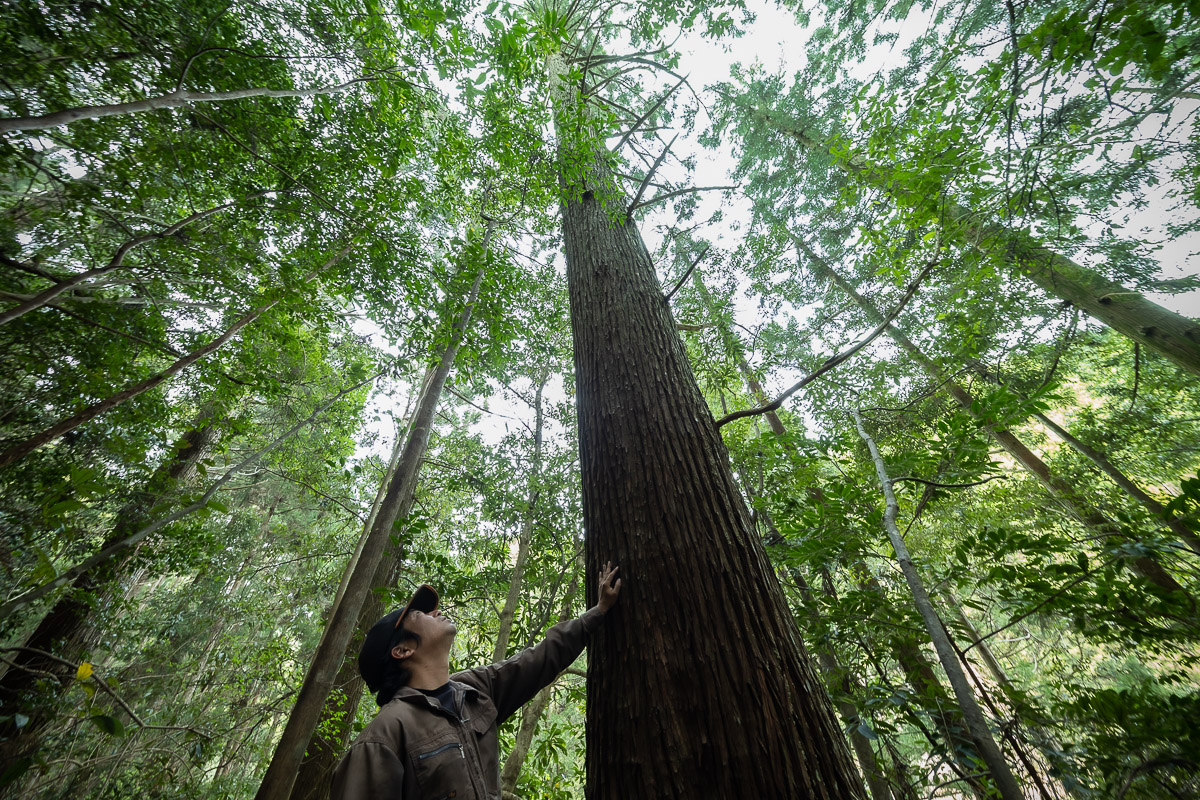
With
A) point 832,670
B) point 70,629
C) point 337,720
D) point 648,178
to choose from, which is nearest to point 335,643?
point 337,720

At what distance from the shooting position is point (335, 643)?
3441 mm

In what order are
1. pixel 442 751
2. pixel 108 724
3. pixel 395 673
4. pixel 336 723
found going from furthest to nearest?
pixel 336 723 < pixel 395 673 < pixel 442 751 < pixel 108 724

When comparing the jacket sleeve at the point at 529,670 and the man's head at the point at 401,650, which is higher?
the man's head at the point at 401,650

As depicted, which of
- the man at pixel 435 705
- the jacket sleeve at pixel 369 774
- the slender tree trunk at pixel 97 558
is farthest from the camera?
the slender tree trunk at pixel 97 558

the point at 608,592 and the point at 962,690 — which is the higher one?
the point at 608,592

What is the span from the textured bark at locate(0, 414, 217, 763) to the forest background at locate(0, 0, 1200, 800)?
0.20 feet

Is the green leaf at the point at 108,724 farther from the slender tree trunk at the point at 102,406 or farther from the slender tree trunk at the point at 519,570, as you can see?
the slender tree trunk at the point at 102,406

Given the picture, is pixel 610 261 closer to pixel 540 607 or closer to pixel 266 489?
pixel 540 607

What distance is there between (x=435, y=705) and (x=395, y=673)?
462 mm

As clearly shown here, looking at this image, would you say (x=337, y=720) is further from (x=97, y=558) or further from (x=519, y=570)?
(x=97, y=558)

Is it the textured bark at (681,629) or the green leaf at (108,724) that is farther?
the green leaf at (108,724)

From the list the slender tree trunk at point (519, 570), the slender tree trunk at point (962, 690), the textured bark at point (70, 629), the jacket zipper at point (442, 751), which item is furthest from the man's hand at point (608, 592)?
the textured bark at point (70, 629)

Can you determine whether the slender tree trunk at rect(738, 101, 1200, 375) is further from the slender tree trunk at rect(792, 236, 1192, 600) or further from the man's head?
the man's head

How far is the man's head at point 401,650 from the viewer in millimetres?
2029
